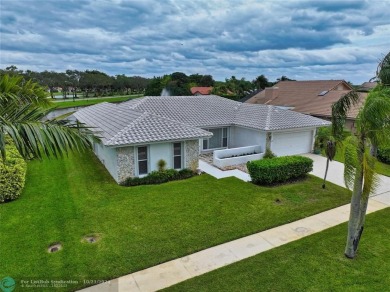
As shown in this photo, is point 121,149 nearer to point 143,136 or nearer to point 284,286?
point 143,136

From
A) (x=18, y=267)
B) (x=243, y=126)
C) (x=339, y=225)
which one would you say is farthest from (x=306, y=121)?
(x=18, y=267)

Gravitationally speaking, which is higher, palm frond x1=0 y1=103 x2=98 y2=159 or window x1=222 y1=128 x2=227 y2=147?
palm frond x1=0 y1=103 x2=98 y2=159

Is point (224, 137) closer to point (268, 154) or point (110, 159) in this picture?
point (268, 154)

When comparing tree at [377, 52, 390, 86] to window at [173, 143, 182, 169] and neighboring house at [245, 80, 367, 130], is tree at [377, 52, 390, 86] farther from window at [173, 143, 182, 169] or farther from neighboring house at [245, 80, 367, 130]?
neighboring house at [245, 80, 367, 130]

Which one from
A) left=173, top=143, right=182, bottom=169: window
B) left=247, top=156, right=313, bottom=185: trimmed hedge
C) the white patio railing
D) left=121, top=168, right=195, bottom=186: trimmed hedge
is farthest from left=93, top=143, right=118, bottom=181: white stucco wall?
left=247, top=156, right=313, bottom=185: trimmed hedge

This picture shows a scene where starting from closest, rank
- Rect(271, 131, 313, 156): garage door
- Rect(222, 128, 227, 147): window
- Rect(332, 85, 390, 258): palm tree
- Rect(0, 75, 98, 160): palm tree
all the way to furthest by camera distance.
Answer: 1. Rect(0, 75, 98, 160): palm tree
2. Rect(332, 85, 390, 258): palm tree
3. Rect(271, 131, 313, 156): garage door
4. Rect(222, 128, 227, 147): window

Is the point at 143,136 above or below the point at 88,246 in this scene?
above

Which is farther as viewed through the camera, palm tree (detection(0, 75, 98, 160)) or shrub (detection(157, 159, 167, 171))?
shrub (detection(157, 159, 167, 171))
